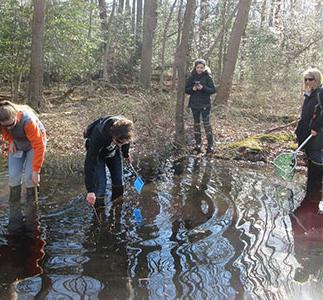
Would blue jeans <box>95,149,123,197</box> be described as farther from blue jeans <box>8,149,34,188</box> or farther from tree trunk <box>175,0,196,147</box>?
tree trunk <box>175,0,196,147</box>

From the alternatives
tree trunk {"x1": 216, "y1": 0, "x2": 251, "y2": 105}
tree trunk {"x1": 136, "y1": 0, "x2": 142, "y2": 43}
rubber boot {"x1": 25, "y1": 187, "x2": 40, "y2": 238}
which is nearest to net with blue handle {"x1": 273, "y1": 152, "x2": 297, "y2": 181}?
rubber boot {"x1": 25, "y1": 187, "x2": 40, "y2": 238}

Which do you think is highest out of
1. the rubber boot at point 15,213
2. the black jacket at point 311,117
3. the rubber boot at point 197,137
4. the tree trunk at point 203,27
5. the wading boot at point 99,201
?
the tree trunk at point 203,27

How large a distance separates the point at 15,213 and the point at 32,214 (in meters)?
0.22

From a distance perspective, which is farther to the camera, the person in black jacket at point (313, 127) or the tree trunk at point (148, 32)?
the tree trunk at point (148, 32)

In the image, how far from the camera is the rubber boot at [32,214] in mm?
5242

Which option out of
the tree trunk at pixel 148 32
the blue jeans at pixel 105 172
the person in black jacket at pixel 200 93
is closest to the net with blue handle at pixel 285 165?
the person in black jacket at pixel 200 93

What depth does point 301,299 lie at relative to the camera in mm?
→ 3906

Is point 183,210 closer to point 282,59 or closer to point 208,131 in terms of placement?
point 208,131

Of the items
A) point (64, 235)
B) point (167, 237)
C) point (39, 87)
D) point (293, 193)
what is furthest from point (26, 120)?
point (39, 87)

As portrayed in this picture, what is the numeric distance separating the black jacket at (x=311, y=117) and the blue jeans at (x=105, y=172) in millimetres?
2665

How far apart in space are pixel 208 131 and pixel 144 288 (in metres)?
5.97

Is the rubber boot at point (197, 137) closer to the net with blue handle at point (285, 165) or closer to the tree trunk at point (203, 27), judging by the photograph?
the net with blue handle at point (285, 165)

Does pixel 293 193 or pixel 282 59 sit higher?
pixel 282 59

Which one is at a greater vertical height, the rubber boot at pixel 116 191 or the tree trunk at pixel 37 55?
the tree trunk at pixel 37 55
